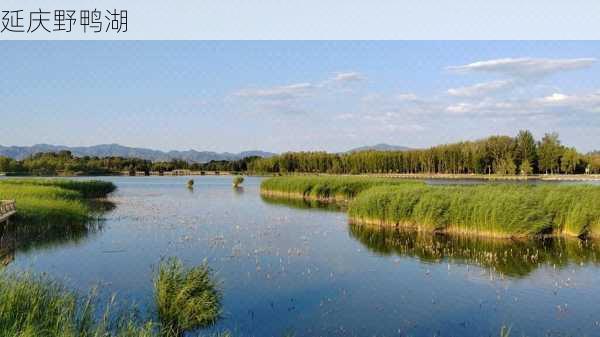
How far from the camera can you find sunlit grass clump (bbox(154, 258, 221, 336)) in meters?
9.91

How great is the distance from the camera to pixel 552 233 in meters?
20.9

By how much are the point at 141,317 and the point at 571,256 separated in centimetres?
1393

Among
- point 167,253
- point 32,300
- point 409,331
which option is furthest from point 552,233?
point 32,300

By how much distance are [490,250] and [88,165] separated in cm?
12086

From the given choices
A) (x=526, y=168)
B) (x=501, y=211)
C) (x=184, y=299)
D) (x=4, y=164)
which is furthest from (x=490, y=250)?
(x=4, y=164)

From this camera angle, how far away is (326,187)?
4153 cm

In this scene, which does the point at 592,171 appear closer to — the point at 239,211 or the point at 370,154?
the point at 370,154

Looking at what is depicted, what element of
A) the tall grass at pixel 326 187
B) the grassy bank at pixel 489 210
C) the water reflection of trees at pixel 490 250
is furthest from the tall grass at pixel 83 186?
the water reflection of trees at pixel 490 250

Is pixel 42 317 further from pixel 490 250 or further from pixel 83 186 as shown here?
pixel 83 186

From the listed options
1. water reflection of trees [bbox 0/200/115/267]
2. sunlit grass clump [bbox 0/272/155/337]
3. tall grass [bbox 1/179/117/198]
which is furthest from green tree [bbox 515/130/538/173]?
sunlit grass clump [bbox 0/272/155/337]

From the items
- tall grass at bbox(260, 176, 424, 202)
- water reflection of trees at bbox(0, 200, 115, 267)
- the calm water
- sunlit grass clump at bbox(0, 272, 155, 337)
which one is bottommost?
the calm water

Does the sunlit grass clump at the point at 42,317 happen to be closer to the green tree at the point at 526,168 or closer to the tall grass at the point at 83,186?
the tall grass at the point at 83,186

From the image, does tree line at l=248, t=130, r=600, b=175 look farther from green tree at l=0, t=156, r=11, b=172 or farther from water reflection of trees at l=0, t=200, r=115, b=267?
water reflection of trees at l=0, t=200, r=115, b=267

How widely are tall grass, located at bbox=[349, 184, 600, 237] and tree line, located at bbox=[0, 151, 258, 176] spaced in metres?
104
